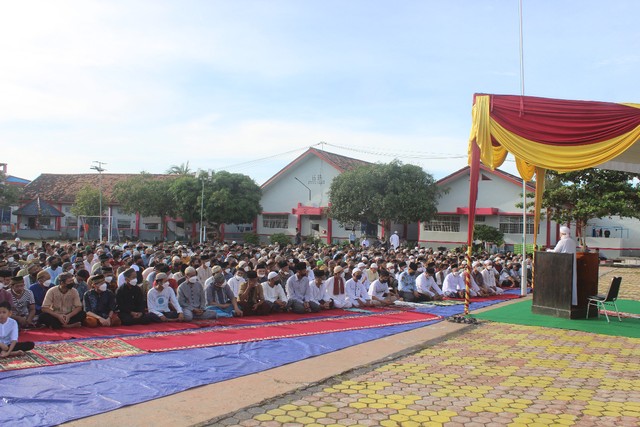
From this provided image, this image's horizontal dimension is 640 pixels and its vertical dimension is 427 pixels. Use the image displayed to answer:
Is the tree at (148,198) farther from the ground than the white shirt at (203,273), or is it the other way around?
the tree at (148,198)

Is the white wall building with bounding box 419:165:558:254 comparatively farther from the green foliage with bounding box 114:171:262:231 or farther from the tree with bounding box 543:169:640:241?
the green foliage with bounding box 114:171:262:231

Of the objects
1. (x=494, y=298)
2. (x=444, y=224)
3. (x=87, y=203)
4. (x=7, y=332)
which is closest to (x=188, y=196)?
(x=87, y=203)

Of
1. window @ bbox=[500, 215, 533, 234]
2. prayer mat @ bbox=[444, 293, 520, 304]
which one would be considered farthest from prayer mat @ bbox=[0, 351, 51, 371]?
window @ bbox=[500, 215, 533, 234]

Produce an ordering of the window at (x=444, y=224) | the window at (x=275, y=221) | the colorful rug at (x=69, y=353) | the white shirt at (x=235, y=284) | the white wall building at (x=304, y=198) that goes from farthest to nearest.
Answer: the window at (x=275, y=221) → the white wall building at (x=304, y=198) → the window at (x=444, y=224) → the white shirt at (x=235, y=284) → the colorful rug at (x=69, y=353)

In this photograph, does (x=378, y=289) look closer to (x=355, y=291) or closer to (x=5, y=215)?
(x=355, y=291)

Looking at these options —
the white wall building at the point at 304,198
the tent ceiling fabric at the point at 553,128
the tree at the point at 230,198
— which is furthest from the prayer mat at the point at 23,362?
the white wall building at the point at 304,198

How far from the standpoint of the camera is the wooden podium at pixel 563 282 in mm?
9727

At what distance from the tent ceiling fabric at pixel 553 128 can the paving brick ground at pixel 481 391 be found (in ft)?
10.2

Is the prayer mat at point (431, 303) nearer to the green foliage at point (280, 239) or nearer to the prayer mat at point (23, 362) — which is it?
the prayer mat at point (23, 362)

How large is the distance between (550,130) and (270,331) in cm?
561

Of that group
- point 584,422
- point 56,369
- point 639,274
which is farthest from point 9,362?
point 639,274

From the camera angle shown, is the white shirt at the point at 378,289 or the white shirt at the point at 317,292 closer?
the white shirt at the point at 317,292

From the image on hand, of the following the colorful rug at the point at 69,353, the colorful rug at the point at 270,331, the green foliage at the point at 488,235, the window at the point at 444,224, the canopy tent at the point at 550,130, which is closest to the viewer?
the colorful rug at the point at 69,353

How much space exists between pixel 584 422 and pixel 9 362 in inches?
224
